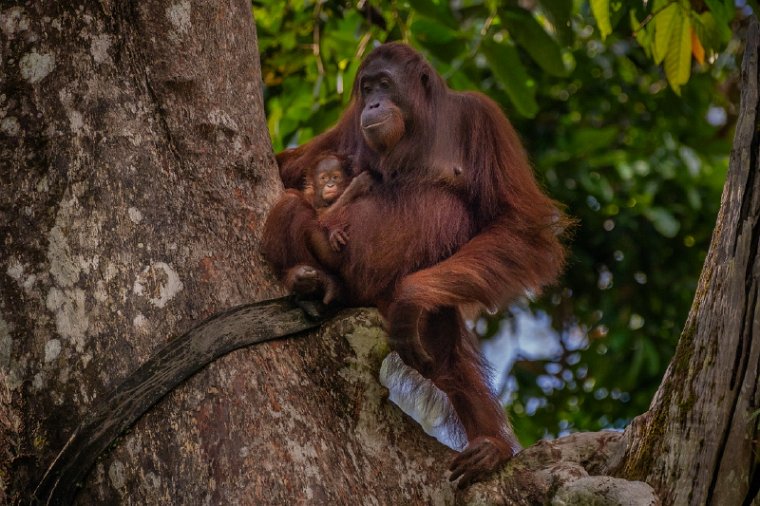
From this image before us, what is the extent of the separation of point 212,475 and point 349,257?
114cm

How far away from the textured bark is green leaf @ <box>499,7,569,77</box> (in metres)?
1.63

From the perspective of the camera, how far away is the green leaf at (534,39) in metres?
4.37

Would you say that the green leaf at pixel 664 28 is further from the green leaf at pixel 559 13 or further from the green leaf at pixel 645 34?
the green leaf at pixel 559 13

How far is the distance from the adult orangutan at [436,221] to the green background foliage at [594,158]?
1103 mm

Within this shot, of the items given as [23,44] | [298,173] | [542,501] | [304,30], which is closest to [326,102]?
[304,30]

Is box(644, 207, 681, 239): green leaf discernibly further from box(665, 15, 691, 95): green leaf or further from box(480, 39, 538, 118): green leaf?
box(665, 15, 691, 95): green leaf

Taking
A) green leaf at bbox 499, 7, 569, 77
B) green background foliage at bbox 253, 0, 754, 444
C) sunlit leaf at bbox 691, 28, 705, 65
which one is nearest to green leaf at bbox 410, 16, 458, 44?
green background foliage at bbox 253, 0, 754, 444

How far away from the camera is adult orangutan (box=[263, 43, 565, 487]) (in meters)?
3.41

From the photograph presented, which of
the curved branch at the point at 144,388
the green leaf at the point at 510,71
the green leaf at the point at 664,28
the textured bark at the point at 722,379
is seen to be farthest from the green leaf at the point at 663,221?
the curved branch at the point at 144,388

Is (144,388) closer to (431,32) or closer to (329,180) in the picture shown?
(329,180)

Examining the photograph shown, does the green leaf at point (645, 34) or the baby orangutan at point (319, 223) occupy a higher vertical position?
the green leaf at point (645, 34)

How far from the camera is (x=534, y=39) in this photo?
4395 mm

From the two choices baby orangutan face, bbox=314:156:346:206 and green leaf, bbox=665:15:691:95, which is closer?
baby orangutan face, bbox=314:156:346:206

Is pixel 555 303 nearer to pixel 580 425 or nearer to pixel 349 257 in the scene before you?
pixel 580 425
